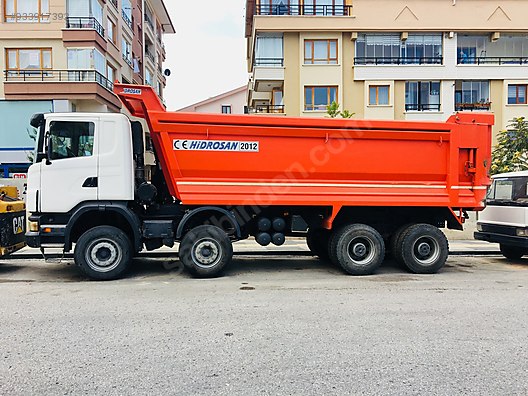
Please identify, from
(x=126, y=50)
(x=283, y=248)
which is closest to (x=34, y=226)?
(x=283, y=248)

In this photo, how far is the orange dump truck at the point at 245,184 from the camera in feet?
24.9

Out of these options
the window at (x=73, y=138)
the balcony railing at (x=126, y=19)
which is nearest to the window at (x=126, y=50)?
the balcony railing at (x=126, y=19)

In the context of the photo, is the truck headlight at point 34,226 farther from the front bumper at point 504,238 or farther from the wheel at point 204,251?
the front bumper at point 504,238

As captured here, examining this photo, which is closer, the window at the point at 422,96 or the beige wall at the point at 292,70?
the beige wall at the point at 292,70

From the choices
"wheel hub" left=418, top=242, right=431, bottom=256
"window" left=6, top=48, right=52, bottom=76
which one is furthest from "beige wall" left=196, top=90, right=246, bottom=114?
"wheel hub" left=418, top=242, right=431, bottom=256

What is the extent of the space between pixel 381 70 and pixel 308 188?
24.6m

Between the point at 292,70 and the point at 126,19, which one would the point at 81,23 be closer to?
the point at 126,19

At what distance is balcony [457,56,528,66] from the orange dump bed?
26.2 meters

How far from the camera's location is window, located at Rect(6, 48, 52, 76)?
26.3 metres

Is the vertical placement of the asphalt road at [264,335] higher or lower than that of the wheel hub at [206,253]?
lower

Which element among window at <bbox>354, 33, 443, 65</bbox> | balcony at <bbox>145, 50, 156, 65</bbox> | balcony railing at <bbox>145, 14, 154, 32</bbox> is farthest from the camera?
balcony at <bbox>145, 50, 156, 65</bbox>

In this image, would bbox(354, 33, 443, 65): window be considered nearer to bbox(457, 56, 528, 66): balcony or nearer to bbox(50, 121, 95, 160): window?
bbox(457, 56, 528, 66): balcony

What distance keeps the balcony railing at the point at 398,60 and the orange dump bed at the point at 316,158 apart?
2320cm

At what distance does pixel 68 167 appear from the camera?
24.6 feet
